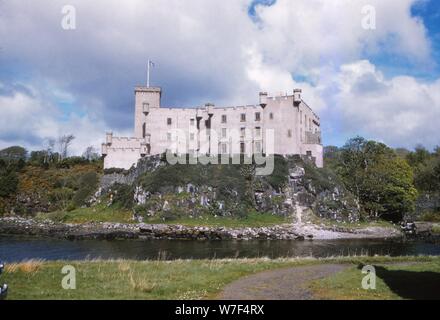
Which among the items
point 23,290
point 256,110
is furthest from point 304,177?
point 23,290

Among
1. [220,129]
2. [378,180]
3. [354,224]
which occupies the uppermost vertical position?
[220,129]

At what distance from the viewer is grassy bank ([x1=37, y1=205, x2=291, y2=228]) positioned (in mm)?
61300

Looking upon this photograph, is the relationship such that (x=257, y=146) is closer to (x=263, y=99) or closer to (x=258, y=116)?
(x=258, y=116)

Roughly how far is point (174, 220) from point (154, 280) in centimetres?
4595

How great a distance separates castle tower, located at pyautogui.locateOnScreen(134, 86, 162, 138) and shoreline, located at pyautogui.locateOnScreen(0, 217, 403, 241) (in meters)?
23.4

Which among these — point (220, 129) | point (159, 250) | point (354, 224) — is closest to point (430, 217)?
point (354, 224)

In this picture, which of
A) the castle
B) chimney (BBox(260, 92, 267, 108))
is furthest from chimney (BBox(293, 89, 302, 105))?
chimney (BBox(260, 92, 267, 108))

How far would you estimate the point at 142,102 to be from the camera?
7906cm

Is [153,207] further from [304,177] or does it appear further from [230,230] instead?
[304,177]

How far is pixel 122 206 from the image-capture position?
68.7 m

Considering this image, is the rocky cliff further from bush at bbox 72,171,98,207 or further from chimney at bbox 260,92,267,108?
chimney at bbox 260,92,267,108

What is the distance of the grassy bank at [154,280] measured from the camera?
1382cm

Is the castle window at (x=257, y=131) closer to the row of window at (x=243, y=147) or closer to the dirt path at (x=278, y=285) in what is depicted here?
the row of window at (x=243, y=147)

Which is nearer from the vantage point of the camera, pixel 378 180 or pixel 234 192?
pixel 234 192
